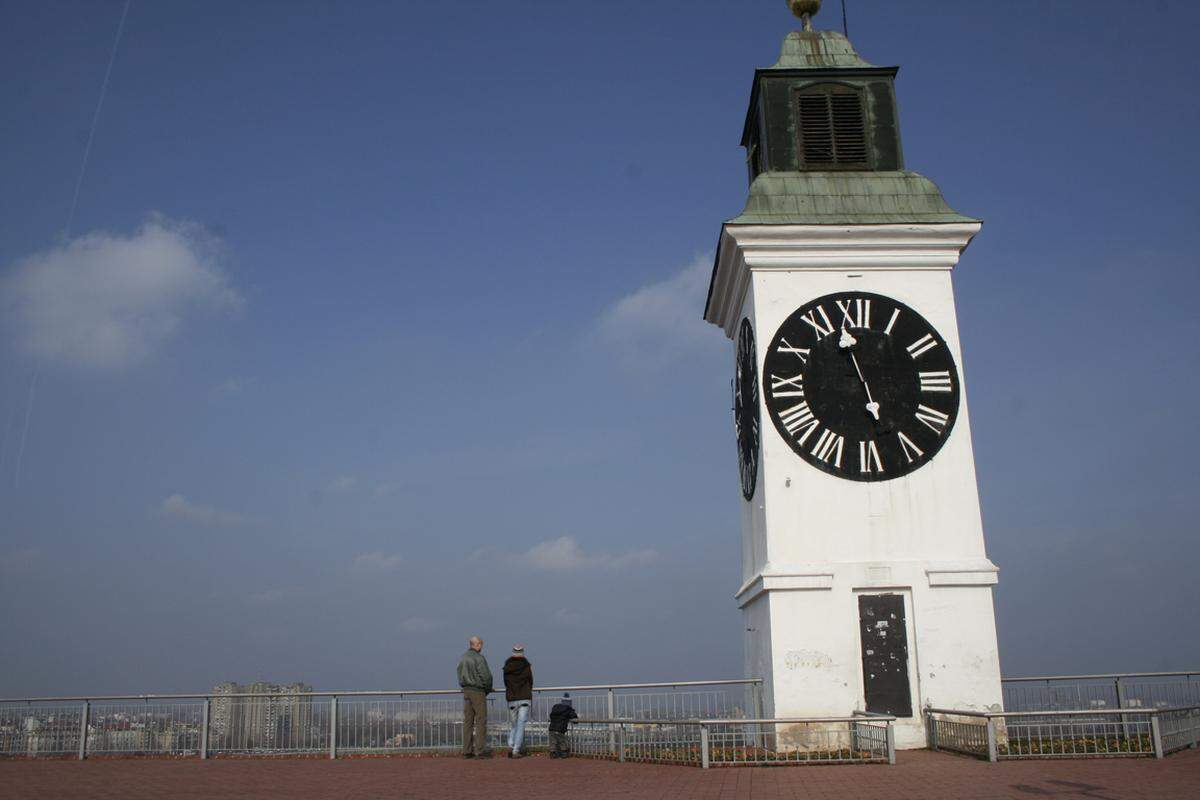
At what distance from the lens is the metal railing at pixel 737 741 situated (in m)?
14.0

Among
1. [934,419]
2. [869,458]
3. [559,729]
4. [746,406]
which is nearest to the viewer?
[559,729]

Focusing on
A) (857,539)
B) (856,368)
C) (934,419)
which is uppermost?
(856,368)

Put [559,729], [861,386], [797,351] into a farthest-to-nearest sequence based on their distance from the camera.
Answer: [797,351]
[861,386]
[559,729]

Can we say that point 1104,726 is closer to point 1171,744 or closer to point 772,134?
point 1171,744

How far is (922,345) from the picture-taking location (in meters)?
18.1

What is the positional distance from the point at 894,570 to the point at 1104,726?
154 inches

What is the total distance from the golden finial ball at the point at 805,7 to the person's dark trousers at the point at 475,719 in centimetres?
1410

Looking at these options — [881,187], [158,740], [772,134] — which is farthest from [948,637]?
[158,740]

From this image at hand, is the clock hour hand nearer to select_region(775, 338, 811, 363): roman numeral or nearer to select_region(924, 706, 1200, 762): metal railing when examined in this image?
select_region(775, 338, 811, 363): roman numeral

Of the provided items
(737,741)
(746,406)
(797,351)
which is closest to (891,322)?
(797,351)

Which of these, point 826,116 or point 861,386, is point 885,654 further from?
point 826,116

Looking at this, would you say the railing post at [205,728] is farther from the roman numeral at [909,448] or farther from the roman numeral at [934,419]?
the roman numeral at [934,419]

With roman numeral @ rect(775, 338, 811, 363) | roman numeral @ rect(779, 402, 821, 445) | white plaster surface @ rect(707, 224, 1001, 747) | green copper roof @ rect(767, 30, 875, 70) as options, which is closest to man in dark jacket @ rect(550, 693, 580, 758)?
white plaster surface @ rect(707, 224, 1001, 747)

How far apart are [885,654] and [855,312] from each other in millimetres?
5392
